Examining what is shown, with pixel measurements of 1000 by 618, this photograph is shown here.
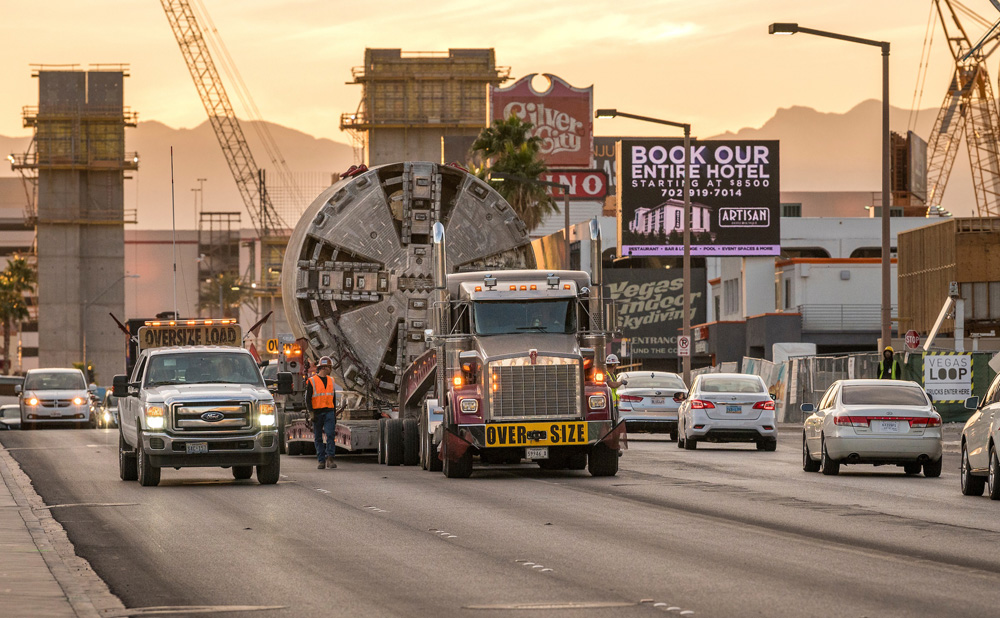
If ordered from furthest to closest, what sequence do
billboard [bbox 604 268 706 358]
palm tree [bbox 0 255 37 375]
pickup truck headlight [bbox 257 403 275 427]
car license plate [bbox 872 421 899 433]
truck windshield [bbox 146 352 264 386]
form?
palm tree [bbox 0 255 37 375] → billboard [bbox 604 268 706 358] → car license plate [bbox 872 421 899 433] → truck windshield [bbox 146 352 264 386] → pickup truck headlight [bbox 257 403 275 427]

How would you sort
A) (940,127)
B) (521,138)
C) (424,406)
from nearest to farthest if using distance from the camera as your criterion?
1. (424,406)
2. (521,138)
3. (940,127)

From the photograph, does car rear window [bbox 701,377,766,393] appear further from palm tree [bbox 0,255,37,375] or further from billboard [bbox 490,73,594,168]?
palm tree [bbox 0,255,37,375]

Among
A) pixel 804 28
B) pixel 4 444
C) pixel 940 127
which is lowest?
pixel 4 444

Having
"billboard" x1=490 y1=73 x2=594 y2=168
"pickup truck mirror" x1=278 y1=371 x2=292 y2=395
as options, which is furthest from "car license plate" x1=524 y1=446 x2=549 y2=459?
"billboard" x1=490 y1=73 x2=594 y2=168

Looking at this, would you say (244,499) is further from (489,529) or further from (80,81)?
(80,81)

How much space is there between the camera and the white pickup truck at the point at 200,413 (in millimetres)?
23938

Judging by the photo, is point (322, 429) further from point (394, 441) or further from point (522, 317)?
point (522, 317)

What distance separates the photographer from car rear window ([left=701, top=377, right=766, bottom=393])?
35531 millimetres

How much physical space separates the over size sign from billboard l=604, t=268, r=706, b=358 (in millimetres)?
47979

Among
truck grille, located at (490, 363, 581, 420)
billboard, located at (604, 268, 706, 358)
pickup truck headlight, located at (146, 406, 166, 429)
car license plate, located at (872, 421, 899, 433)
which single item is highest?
billboard, located at (604, 268, 706, 358)

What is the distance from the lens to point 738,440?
3528 cm

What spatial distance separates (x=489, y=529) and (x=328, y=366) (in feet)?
36.0

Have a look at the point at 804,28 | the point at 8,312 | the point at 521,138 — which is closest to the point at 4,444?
the point at 804,28

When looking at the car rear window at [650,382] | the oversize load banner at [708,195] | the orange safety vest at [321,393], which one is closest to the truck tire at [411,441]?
the orange safety vest at [321,393]
